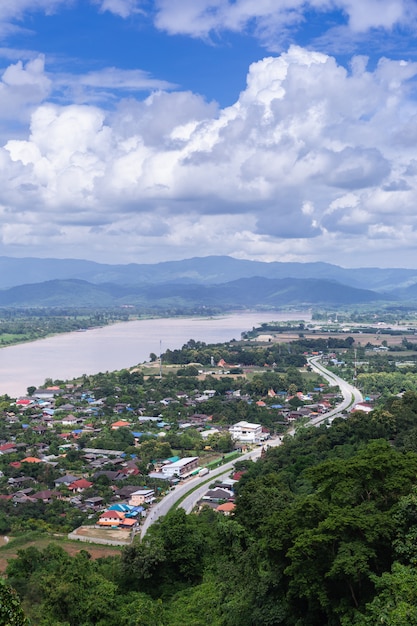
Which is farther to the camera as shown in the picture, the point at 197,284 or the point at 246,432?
the point at 197,284

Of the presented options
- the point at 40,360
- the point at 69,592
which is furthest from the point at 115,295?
the point at 69,592

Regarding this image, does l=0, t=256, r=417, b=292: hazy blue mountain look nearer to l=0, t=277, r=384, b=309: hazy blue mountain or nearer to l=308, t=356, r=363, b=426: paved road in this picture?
l=0, t=277, r=384, b=309: hazy blue mountain

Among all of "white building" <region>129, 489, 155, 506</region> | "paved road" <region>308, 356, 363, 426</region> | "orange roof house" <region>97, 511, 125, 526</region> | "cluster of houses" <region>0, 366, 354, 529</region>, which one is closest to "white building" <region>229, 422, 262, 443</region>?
"cluster of houses" <region>0, 366, 354, 529</region>

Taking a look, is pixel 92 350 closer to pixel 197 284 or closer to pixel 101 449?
pixel 101 449

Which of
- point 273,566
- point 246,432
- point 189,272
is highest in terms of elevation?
point 189,272

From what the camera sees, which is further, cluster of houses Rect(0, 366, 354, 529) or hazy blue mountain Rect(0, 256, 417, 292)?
hazy blue mountain Rect(0, 256, 417, 292)

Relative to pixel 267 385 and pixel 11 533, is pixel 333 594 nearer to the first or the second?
pixel 11 533

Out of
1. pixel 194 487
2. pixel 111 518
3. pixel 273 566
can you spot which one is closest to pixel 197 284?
pixel 194 487
